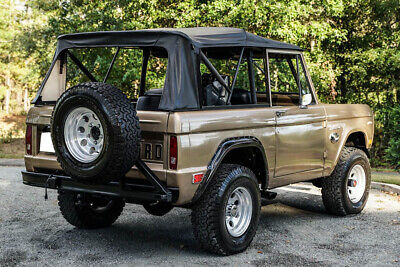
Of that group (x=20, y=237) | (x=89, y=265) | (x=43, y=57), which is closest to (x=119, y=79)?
(x=43, y=57)

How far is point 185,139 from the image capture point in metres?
4.80

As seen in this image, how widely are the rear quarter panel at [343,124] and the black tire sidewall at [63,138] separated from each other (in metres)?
3.31

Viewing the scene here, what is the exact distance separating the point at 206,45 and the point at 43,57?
56.3 ft

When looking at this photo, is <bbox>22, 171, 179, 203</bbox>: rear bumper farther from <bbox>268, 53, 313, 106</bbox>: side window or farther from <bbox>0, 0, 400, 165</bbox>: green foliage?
<bbox>0, 0, 400, 165</bbox>: green foliage

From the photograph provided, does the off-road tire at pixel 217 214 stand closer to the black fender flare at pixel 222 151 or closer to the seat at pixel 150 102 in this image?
the black fender flare at pixel 222 151

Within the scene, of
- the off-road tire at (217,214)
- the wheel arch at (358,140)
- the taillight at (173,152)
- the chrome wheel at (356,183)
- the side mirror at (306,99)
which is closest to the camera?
the taillight at (173,152)

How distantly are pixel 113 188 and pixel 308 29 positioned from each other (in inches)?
534

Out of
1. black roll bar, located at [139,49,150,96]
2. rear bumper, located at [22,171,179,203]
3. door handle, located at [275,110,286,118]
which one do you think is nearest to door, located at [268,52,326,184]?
door handle, located at [275,110,286,118]

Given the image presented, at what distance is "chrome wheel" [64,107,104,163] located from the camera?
483cm

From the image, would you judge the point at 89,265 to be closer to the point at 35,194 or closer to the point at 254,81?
the point at 254,81

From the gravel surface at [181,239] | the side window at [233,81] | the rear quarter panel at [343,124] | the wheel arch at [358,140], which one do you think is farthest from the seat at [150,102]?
the wheel arch at [358,140]

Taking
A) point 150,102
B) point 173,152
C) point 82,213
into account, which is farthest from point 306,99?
point 82,213

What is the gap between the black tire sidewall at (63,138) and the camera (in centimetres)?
461

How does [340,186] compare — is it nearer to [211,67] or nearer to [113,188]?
[211,67]
